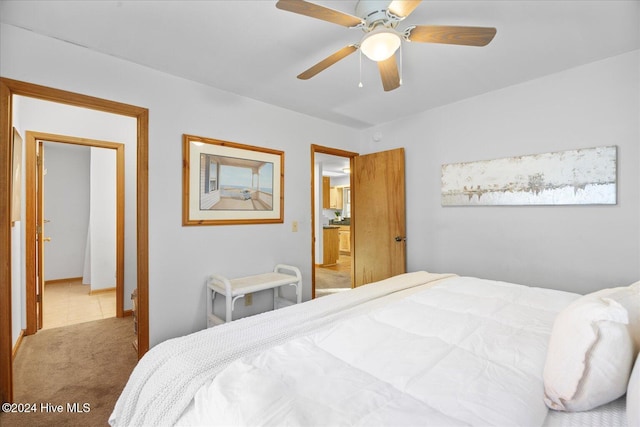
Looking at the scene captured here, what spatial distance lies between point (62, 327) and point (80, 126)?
220 cm

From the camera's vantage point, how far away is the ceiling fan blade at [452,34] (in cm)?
146

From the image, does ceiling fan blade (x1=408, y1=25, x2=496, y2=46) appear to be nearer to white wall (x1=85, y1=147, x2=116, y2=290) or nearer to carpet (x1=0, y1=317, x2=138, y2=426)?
carpet (x1=0, y1=317, x2=138, y2=426)

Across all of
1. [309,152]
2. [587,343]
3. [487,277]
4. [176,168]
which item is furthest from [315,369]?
[309,152]

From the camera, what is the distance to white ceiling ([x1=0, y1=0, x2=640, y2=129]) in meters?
1.68

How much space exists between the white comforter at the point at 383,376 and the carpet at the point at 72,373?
105cm

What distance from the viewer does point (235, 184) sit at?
2.82m

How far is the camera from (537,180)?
2539 mm

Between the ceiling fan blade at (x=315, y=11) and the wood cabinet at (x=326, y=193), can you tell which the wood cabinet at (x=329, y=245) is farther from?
the ceiling fan blade at (x=315, y=11)

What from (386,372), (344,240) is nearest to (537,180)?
(386,372)

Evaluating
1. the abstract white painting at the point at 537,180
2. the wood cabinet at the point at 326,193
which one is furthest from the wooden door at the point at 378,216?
the wood cabinet at the point at 326,193

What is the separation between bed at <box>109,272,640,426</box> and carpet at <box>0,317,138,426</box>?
105cm

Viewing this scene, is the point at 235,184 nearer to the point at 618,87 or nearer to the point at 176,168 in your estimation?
the point at 176,168

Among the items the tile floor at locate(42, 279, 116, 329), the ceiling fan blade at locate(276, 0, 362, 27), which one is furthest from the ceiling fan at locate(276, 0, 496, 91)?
the tile floor at locate(42, 279, 116, 329)

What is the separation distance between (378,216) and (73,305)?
13.7 feet
